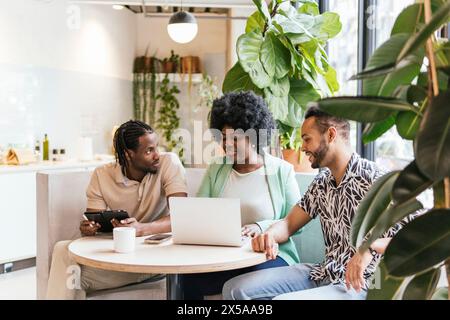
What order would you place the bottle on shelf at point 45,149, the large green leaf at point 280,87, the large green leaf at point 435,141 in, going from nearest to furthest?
1. the large green leaf at point 435,141
2. the large green leaf at point 280,87
3. the bottle on shelf at point 45,149

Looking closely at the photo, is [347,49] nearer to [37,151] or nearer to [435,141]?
[435,141]

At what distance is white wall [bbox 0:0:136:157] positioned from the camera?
5285 millimetres

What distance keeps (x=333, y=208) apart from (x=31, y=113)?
13.5 ft

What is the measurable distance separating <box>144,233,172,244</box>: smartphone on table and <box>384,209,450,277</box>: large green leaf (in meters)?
1.33

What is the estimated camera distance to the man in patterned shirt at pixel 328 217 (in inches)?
89.8

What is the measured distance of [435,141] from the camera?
1.10m

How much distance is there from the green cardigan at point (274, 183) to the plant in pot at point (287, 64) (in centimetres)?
77

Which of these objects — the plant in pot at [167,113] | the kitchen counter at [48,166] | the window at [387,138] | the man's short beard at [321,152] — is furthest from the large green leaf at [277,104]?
the plant in pot at [167,113]

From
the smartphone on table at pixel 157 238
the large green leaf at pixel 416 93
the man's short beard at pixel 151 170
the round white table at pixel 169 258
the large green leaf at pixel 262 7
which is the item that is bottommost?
the round white table at pixel 169 258

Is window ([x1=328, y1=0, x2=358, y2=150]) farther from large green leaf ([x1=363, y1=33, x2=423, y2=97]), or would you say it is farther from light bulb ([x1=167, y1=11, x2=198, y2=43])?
large green leaf ([x1=363, y1=33, x2=423, y2=97])

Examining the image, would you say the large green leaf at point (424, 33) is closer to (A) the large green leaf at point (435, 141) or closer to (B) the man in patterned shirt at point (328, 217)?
(A) the large green leaf at point (435, 141)

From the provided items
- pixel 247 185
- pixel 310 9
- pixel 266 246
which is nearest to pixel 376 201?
pixel 266 246

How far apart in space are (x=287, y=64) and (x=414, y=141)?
7.21 feet

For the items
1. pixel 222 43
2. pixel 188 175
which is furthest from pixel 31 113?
pixel 222 43
